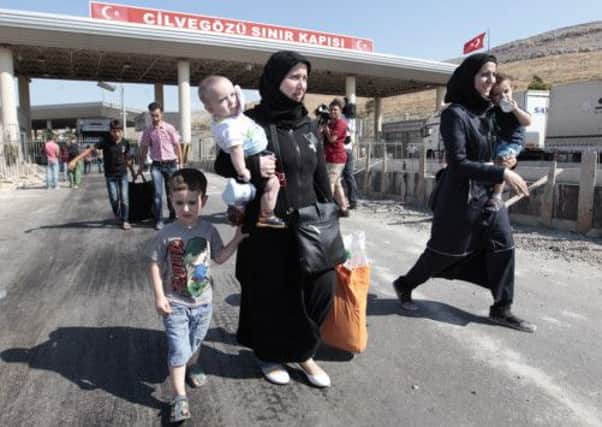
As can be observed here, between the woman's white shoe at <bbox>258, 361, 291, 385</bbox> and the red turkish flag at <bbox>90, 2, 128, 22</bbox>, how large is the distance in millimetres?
24328

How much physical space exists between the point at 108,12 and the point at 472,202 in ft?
80.5

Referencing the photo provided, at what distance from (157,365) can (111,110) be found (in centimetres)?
6494

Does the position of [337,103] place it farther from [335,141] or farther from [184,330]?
[184,330]

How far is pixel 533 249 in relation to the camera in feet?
21.2

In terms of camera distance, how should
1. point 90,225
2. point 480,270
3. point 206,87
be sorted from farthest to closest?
point 90,225 < point 480,270 < point 206,87

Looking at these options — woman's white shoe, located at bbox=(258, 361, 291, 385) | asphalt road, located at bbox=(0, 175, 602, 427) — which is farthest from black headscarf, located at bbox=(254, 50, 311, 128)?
asphalt road, located at bbox=(0, 175, 602, 427)

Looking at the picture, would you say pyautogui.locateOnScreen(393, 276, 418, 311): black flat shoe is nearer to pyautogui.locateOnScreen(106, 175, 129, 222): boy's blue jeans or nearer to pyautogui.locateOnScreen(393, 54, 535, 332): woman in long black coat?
pyautogui.locateOnScreen(393, 54, 535, 332): woman in long black coat

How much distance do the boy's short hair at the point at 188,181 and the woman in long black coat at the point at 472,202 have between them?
73.1 inches

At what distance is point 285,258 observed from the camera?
274 centimetres

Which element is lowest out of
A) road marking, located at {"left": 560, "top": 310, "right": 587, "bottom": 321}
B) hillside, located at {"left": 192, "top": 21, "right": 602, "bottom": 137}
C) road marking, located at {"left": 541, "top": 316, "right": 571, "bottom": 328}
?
road marking, located at {"left": 541, "top": 316, "right": 571, "bottom": 328}

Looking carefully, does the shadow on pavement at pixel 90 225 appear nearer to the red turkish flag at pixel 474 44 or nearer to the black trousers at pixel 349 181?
the black trousers at pixel 349 181

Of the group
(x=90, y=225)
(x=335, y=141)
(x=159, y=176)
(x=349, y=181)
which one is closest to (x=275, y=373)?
(x=335, y=141)

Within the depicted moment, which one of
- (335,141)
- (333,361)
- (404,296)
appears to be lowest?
(333,361)

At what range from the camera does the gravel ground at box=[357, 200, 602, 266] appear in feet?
19.8
